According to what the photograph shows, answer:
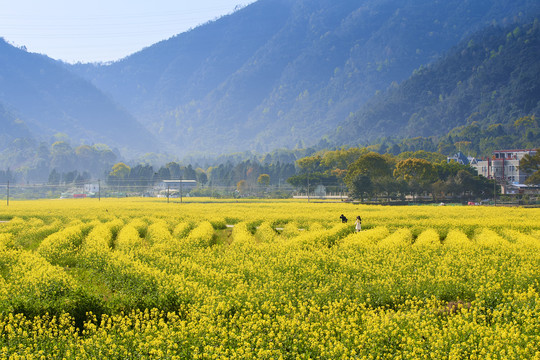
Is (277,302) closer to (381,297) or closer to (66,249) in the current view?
(381,297)

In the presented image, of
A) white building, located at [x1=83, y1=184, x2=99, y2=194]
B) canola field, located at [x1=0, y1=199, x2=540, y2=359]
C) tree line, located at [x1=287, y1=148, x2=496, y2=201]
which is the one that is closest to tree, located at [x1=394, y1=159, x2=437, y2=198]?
tree line, located at [x1=287, y1=148, x2=496, y2=201]

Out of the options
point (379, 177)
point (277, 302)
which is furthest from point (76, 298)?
point (379, 177)

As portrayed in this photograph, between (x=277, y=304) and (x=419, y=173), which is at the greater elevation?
(x=419, y=173)

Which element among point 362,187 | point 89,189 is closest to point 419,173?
point 362,187

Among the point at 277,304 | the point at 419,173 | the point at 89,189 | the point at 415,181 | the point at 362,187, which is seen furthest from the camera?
the point at 89,189

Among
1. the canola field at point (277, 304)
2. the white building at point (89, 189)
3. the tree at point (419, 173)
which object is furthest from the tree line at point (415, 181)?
the white building at point (89, 189)

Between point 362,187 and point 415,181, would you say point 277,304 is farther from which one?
point 415,181

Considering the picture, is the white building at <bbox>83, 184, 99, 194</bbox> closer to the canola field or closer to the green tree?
the green tree

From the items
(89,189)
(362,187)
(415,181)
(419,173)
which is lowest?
(89,189)

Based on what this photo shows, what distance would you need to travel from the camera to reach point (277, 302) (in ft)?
47.4

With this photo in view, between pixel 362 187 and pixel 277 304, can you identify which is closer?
pixel 277 304

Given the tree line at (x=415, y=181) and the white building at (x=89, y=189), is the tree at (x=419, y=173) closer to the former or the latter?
the tree line at (x=415, y=181)

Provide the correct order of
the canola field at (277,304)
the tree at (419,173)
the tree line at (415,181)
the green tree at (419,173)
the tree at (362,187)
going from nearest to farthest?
the canola field at (277,304) < the tree at (362,187) < the tree line at (415,181) < the green tree at (419,173) < the tree at (419,173)

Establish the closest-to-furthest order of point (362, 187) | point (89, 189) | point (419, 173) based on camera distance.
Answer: point (362, 187) → point (419, 173) → point (89, 189)
